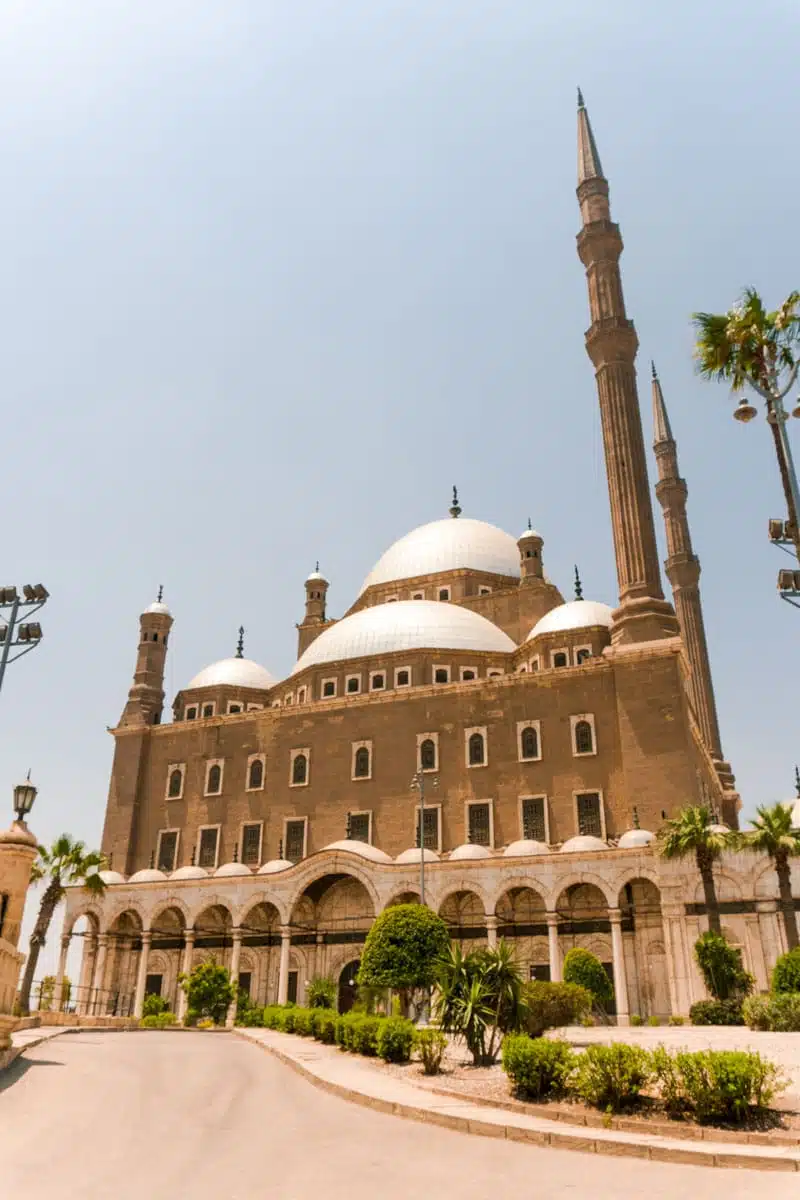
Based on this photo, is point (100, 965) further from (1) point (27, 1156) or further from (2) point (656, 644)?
(1) point (27, 1156)

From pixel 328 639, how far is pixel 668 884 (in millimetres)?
21981

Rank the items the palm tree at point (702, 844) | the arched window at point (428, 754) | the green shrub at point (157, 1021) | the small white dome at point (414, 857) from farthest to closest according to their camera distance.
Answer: the arched window at point (428, 754) → the small white dome at point (414, 857) → the green shrub at point (157, 1021) → the palm tree at point (702, 844)

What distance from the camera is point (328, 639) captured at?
46.9m

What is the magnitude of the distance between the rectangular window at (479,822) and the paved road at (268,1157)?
23.6m

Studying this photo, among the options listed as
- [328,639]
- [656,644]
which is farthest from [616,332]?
[328,639]

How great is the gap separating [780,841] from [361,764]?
62.9 feet

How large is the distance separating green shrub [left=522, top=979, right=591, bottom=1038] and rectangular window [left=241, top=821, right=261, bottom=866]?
79.8 feet

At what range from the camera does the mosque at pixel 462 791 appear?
31734mm

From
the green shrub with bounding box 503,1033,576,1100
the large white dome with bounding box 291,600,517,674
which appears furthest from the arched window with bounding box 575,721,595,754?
the green shrub with bounding box 503,1033,576,1100

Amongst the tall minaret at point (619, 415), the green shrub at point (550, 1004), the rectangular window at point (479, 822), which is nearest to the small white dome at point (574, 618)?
the tall minaret at point (619, 415)

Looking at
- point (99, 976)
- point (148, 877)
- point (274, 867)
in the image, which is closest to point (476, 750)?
point (274, 867)

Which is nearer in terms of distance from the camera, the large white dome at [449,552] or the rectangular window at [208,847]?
the rectangular window at [208,847]

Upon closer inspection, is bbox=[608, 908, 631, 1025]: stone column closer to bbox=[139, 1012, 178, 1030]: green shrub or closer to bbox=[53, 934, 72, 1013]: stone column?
bbox=[139, 1012, 178, 1030]: green shrub

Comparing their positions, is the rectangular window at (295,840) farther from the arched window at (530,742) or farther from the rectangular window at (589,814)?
the rectangular window at (589,814)
